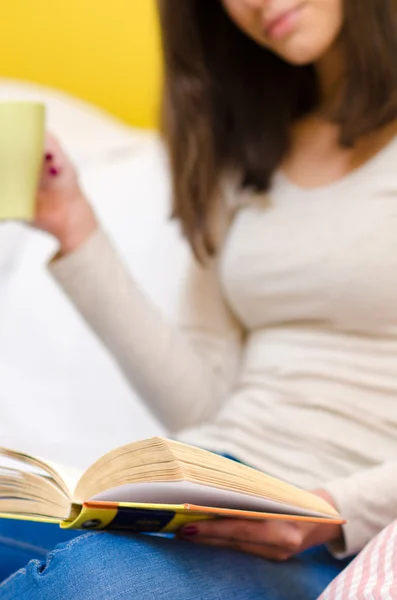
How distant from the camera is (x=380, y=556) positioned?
1.73 ft

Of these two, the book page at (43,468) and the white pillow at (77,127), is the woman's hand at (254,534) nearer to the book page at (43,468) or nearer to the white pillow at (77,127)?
the book page at (43,468)

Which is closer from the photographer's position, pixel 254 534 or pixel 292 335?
pixel 254 534

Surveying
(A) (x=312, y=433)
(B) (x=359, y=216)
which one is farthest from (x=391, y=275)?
(A) (x=312, y=433)

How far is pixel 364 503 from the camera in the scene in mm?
694

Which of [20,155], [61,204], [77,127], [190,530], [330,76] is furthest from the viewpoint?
[77,127]

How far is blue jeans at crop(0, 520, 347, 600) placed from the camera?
1.76ft

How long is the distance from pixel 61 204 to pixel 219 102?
0.35 m

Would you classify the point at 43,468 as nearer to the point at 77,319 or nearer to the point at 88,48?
the point at 77,319

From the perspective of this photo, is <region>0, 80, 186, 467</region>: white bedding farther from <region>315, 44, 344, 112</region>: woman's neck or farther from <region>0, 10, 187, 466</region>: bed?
<region>315, 44, 344, 112</region>: woman's neck

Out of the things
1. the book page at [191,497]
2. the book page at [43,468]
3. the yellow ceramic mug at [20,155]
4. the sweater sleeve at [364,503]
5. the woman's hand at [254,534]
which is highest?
the yellow ceramic mug at [20,155]

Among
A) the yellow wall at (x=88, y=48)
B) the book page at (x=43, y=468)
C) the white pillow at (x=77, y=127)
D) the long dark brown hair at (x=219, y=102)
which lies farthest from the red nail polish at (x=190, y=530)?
the yellow wall at (x=88, y=48)

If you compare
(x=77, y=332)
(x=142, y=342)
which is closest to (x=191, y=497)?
(x=142, y=342)

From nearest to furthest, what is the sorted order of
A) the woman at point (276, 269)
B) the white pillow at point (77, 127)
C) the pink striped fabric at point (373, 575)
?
the pink striped fabric at point (373, 575) < the woman at point (276, 269) < the white pillow at point (77, 127)

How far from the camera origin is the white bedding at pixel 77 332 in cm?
104
